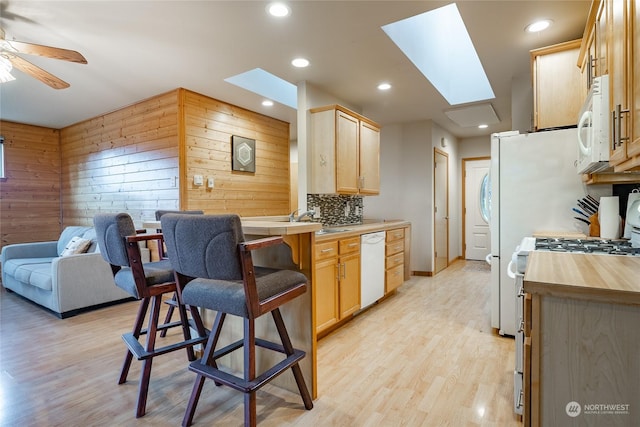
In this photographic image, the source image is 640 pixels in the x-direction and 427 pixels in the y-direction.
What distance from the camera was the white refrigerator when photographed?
259 cm

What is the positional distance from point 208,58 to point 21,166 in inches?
182

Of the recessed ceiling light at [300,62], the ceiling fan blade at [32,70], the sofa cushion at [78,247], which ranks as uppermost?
the recessed ceiling light at [300,62]

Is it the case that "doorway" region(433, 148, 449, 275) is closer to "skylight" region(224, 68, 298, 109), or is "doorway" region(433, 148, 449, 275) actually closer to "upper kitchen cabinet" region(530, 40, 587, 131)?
"skylight" region(224, 68, 298, 109)

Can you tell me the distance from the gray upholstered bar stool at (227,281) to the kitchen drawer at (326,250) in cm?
92

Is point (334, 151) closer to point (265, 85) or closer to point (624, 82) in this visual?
point (265, 85)

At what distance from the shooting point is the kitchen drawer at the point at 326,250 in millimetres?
2684

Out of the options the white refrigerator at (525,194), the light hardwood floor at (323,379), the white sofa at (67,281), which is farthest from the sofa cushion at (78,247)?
the white refrigerator at (525,194)

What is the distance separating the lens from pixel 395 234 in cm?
410

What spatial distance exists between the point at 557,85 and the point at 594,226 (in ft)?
3.58

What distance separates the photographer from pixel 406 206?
5426 mm

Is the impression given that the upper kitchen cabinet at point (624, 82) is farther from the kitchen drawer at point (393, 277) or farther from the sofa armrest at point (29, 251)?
the sofa armrest at point (29, 251)

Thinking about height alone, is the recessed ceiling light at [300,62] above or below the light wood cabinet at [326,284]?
above

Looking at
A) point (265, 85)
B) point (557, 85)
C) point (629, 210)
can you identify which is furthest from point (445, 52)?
point (629, 210)

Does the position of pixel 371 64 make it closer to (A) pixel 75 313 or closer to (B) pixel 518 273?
(B) pixel 518 273
